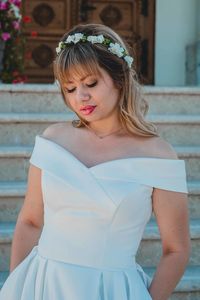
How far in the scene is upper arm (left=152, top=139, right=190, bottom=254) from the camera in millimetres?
1886

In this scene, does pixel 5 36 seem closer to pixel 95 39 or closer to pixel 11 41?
pixel 11 41

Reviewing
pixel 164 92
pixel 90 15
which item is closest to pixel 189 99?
pixel 164 92

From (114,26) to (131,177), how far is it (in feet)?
17.8

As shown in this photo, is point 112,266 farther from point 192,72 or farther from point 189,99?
point 192,72

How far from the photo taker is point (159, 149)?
1953 mm

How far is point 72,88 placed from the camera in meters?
1.95

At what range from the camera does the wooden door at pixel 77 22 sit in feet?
22.9

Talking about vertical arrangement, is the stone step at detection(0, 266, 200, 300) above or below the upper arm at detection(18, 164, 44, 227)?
below

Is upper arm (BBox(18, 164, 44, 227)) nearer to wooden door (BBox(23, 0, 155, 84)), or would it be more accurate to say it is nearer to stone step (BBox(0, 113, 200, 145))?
stone step (BBox(0, 113, 200, 145))

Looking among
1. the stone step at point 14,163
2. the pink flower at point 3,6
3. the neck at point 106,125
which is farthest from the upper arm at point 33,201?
the pink flower at point 3,6

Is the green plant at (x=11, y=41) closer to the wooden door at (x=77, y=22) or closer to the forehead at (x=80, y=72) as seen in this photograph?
the wooden door at (x=77, y=22)

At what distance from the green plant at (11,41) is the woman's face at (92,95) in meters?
3.70

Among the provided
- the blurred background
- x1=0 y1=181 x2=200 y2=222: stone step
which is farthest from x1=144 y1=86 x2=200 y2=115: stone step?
the blurred background

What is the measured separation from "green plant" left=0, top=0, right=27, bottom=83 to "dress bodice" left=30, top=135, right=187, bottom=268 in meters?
3.79
